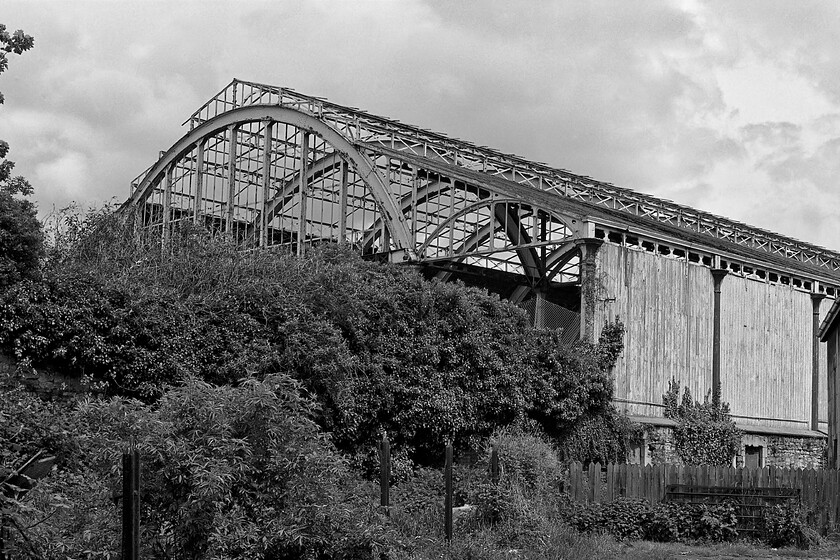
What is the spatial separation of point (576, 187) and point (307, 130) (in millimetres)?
10354

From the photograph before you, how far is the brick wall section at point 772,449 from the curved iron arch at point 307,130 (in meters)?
9.50

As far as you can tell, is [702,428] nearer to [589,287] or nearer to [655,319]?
[655,319]

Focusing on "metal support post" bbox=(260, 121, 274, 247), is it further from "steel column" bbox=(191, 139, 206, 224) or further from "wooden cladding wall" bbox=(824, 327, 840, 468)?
"wooden cladding wall" bbox=(824, 327, 840, 468)

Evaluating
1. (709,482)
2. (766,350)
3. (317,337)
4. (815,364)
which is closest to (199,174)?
(766,350)

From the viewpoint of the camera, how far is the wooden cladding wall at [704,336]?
27312mm

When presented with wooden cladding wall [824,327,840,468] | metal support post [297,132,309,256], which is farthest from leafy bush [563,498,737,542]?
metal support post [297,132,309,256]

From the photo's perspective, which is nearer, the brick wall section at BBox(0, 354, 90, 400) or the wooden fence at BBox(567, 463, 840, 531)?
the brick wall section at BBox(0, 354, 90, 400)

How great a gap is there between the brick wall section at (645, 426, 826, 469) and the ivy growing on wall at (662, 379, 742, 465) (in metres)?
0.37

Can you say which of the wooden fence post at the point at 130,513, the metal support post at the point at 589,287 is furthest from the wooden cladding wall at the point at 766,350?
the wooden fence post at the point at 130,513

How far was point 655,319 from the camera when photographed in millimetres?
28172

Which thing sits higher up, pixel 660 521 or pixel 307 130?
pixel 307 130

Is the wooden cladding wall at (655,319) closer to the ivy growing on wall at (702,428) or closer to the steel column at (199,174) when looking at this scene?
the ivy growing on wall at (702,428)

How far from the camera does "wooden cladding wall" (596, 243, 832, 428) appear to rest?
1075 inches

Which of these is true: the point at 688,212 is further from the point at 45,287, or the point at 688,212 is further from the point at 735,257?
the point at 45,287
